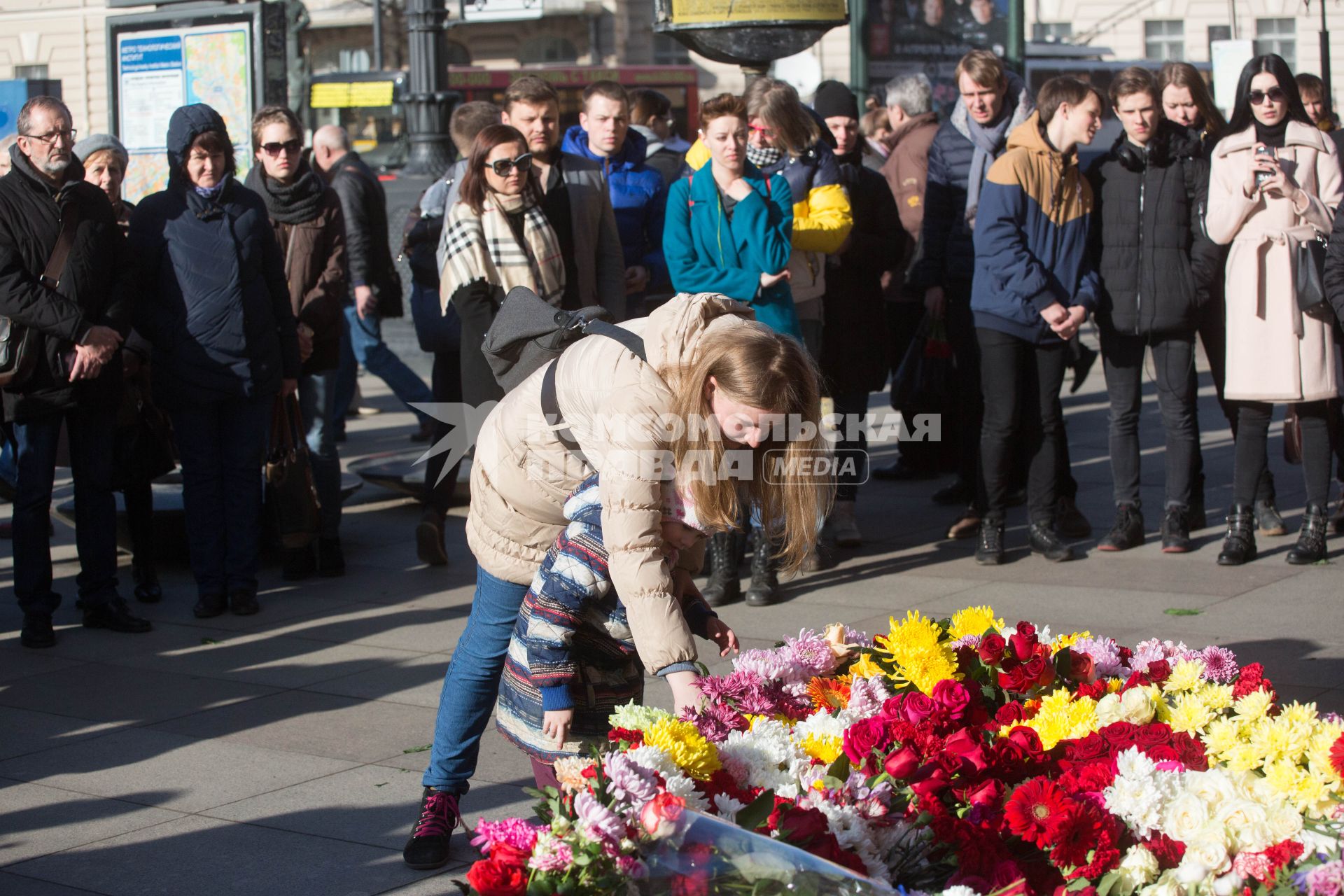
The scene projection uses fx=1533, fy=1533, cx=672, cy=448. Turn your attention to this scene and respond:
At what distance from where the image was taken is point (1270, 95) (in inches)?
255

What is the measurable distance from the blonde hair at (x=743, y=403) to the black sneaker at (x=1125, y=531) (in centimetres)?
406

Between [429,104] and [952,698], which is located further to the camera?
[429,104]

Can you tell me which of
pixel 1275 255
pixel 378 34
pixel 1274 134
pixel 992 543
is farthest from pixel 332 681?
pixel 378 34

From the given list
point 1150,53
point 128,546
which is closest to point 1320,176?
point 128,546

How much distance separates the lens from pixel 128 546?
7.32 meters

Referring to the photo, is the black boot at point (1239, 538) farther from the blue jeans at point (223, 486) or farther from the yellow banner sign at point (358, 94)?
the yellow banner sign at point (358, 94)

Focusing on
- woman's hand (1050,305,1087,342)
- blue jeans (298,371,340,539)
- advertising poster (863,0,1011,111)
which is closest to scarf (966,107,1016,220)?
woman's hand (1050,305,1087,342)

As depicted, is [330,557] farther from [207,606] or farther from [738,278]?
[738,278]

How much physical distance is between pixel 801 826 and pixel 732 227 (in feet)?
13.2

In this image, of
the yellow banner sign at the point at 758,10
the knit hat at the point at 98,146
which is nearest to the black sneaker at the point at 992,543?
the yellow banner sign at the point at 758,10

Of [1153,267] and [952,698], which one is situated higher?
[1153,267]

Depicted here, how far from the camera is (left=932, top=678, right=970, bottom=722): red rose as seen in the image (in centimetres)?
321

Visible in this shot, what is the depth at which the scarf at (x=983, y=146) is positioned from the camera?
7.16 m

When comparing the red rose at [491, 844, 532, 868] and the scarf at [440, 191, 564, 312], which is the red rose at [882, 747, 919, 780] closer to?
the red rose at [491, 844, 532, 868]
